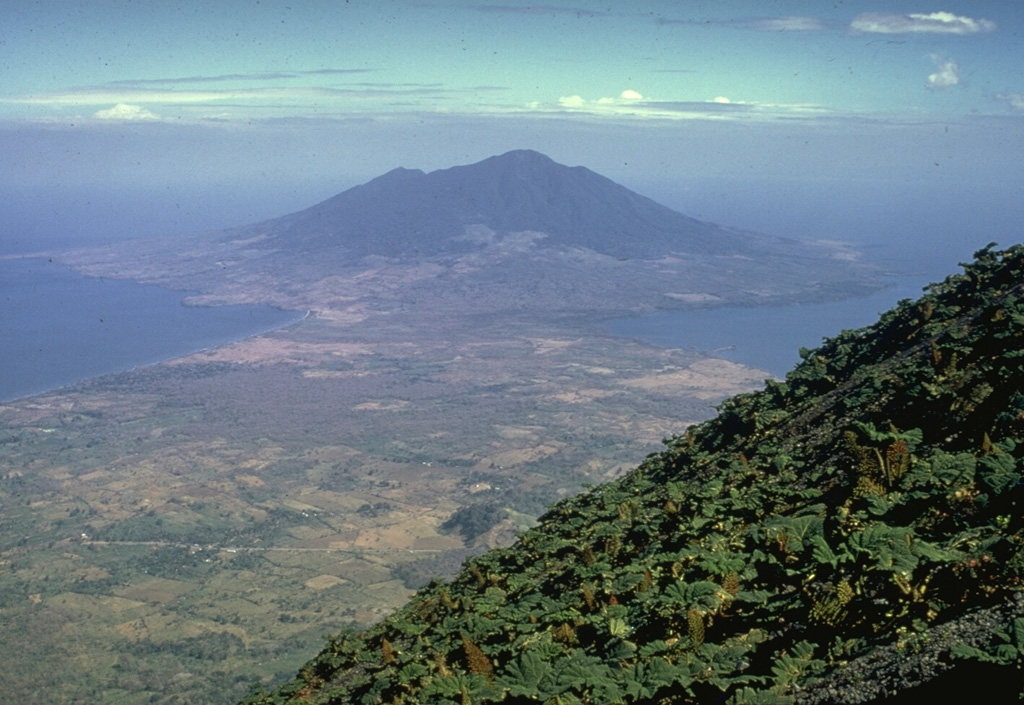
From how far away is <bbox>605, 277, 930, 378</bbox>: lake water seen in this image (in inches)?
5876

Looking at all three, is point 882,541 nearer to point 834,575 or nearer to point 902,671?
point 834,575

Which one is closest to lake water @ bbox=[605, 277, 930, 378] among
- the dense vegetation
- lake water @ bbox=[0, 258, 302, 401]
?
lake water @ bbox=[0, 258, 302, 401]

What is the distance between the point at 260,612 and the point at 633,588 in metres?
47.6

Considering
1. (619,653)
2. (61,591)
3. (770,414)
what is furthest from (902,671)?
(61,591)

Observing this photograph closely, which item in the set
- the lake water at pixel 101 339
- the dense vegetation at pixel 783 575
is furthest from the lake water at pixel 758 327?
the dense vegetation at pixel 783 575

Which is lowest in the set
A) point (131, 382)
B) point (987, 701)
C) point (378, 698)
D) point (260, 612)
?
point (131, 382)

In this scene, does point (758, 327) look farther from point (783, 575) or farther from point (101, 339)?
point (783, 575)

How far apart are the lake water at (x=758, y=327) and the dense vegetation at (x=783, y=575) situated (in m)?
123

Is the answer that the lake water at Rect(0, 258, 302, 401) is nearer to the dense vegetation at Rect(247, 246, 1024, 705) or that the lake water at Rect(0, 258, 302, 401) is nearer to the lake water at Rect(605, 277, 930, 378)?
the lake water at Rect(605, 277, 930, 378)

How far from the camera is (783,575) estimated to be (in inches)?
311

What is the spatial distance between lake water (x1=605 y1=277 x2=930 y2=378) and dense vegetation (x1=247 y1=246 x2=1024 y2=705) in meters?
123

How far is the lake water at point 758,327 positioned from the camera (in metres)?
149

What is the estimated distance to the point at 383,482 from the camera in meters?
84.8

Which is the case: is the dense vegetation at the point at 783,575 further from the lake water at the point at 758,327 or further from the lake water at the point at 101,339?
the lake water at the point at 101,339
